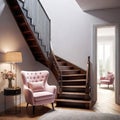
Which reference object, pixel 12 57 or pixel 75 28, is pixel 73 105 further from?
pixel 75 28

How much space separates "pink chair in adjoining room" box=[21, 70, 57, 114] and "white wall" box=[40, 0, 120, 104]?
1617 millimetres

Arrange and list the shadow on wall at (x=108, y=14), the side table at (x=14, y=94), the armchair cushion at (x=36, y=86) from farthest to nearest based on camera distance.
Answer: the shadow on wall at (x=108, y=14) → the armchair cushion at (x=36, y=86) → the side table at (x=14, y=94)

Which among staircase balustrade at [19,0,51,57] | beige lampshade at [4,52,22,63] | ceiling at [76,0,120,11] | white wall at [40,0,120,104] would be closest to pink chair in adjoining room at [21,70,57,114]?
beige lampshade at [4,52,22,63]

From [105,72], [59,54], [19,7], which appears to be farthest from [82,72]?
[105,72]

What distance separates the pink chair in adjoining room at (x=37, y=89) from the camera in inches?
180

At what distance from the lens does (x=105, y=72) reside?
1046cm

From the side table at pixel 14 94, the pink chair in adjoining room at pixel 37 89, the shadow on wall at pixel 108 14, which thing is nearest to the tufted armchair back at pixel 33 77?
the pink chair in adjoining room at pixel 37 89

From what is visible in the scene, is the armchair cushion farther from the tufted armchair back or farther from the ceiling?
the ceiling

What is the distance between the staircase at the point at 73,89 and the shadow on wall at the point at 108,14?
1.88m

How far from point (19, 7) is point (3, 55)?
1285 mm

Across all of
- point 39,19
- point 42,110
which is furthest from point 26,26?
point 42,110

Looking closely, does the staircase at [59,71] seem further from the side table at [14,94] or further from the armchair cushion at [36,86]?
the side table at [14,94]

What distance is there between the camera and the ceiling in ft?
16.7

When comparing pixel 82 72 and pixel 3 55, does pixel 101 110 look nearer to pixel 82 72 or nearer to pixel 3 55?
pixel 82 72
